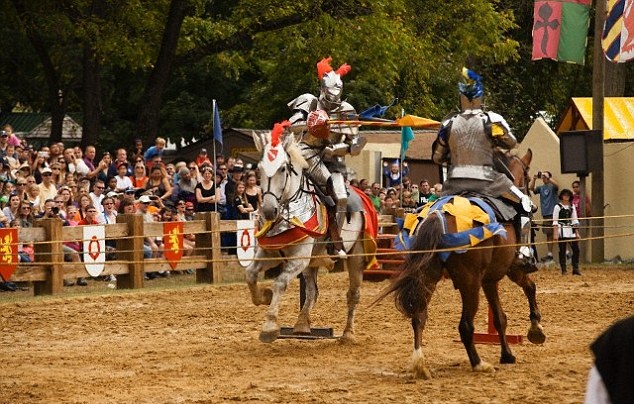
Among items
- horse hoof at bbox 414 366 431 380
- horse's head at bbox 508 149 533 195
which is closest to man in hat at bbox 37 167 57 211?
horse's head at bbox 508 149 533 195

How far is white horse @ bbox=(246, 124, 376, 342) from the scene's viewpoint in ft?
42.7

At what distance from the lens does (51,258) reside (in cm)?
1830

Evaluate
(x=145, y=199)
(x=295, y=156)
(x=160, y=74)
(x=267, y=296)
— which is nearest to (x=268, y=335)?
(x=267, y=296)

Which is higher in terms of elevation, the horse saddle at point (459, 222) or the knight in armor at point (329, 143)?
the knight in armor at point (329, 143)

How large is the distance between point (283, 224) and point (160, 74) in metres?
16.9

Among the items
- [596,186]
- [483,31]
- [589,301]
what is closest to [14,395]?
[589,301]

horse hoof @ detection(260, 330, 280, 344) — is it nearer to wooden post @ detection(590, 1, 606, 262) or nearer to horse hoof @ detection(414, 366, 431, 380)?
horse hoof @ detection(414, 366, 431, 380)

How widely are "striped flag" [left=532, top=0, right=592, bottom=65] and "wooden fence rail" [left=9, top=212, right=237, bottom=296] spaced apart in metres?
6.95

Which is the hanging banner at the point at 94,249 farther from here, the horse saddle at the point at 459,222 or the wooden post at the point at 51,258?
the horse saddle at the point at 459,222

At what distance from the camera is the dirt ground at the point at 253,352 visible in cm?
1042

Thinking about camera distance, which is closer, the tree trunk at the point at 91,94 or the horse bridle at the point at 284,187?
the horse bridle at the point at 284,187

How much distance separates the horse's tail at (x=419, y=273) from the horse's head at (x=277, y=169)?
2.21 metres

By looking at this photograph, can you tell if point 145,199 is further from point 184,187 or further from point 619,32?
point 619,32

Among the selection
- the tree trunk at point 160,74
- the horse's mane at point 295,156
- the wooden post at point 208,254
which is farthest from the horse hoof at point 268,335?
Answer: the tree trunk at point 160,74
